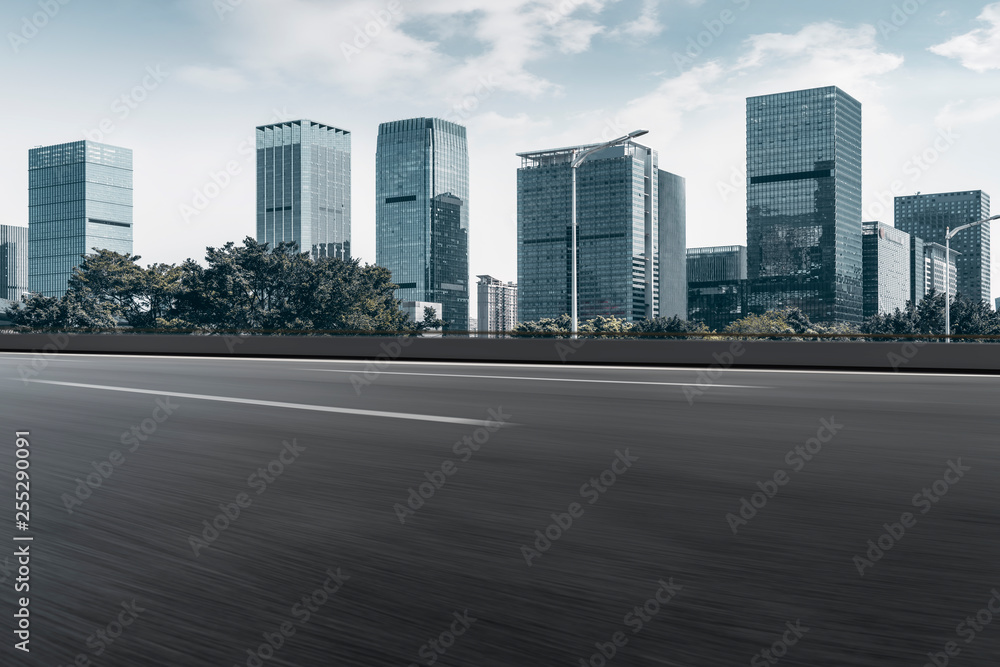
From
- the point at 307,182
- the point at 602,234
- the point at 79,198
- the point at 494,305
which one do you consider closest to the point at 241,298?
the point at 602,234

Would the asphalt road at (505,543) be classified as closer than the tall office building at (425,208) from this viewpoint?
Yes

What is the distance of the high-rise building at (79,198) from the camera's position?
435 ft

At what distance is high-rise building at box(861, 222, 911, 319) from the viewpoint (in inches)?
7205

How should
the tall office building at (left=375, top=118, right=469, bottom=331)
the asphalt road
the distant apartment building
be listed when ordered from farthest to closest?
the tall office building at (left=375, top=118, right=469, bottom=331) < the distant apartment building < the asphalt road

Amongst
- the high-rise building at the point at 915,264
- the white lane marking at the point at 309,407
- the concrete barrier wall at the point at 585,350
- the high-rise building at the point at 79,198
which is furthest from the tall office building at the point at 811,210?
the white lane marking at the point at 309,407

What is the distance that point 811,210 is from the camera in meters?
180

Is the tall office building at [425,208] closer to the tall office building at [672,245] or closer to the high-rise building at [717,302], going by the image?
the tall office building at [672,245]

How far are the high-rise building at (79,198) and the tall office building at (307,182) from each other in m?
21.2

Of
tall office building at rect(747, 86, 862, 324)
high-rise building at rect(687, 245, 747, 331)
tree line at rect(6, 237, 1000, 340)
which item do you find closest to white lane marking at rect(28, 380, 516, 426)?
tree line at rect(6, 237, 1000, 340)

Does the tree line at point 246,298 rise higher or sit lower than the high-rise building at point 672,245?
lower

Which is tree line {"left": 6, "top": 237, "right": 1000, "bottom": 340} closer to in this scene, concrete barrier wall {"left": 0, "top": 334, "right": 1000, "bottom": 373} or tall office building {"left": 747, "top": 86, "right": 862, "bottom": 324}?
concrete barrier wall {"left": 0, "top": 334, "right": 1000, "bottom": 373}

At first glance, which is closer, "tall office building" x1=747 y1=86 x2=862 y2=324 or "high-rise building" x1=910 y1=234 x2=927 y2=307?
"high-rise building" x1=910 y1=234 x2=927 y2=307

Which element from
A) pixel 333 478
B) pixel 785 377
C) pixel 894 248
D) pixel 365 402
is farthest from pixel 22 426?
pixel 894 248

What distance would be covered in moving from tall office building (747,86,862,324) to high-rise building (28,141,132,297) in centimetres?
12155
